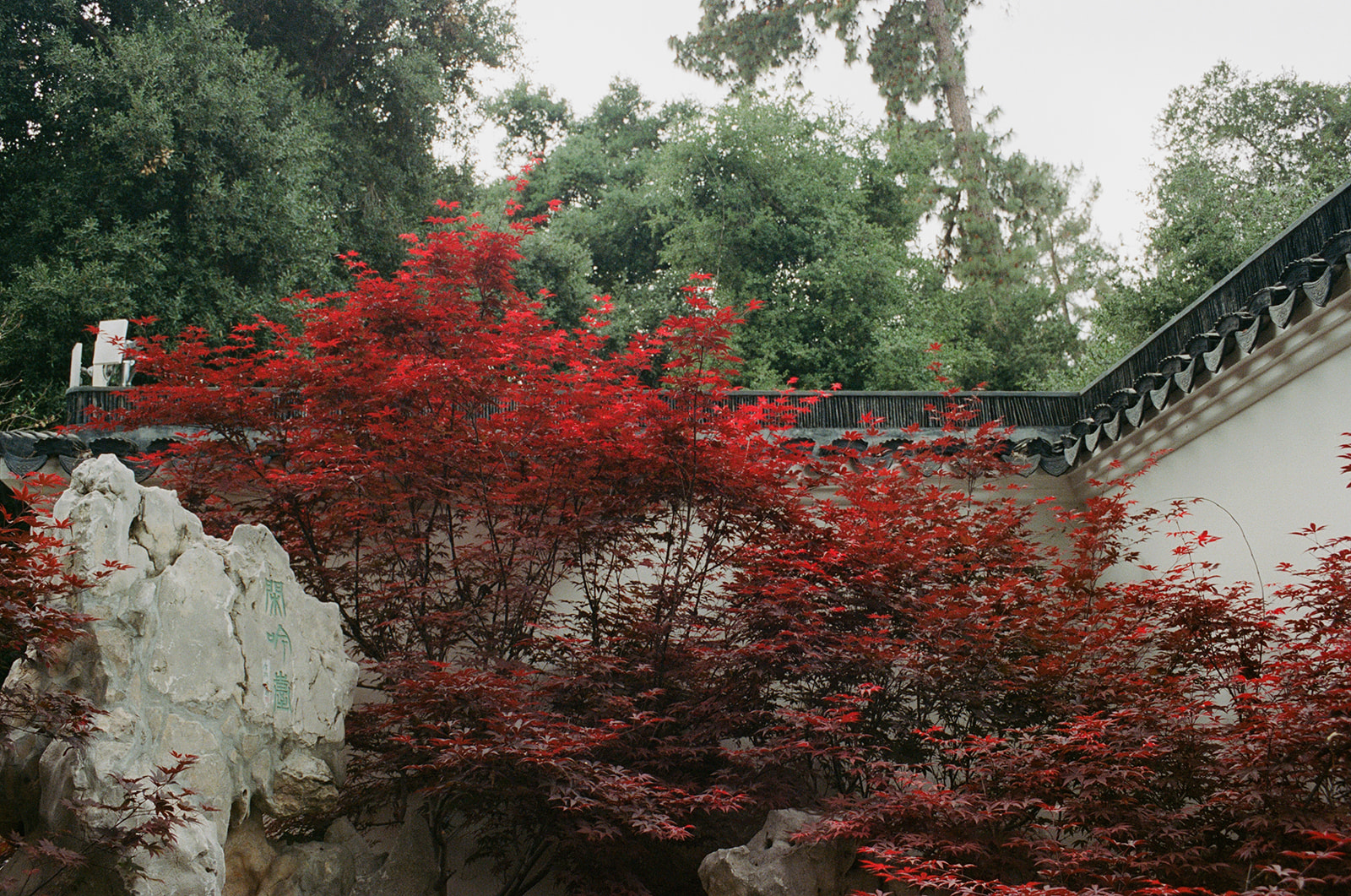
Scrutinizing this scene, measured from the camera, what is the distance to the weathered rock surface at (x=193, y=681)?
3732mm

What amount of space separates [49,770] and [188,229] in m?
10.7

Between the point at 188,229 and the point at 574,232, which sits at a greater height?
the point at 574,232

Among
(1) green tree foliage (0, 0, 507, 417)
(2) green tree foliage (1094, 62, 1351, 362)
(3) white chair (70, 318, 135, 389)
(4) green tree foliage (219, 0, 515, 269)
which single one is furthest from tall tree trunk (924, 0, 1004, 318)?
(3) white chair (70, 318, 135, 389)

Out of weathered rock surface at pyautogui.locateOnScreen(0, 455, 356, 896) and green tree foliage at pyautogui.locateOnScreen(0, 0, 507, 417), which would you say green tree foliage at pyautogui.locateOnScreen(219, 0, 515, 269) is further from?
weathered rock surface at pyautogui.locateOnScreen(0, 455, 356, 896)

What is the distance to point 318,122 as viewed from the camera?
14.7m

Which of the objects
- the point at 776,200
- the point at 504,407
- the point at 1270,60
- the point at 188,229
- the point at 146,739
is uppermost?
the point at 1270,60

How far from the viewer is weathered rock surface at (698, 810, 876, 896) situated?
5027 mm

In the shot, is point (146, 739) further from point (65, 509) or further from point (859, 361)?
point (859, 361)

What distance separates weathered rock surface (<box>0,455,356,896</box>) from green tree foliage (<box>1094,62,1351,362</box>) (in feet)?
38.0

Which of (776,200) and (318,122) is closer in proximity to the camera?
(318,122)

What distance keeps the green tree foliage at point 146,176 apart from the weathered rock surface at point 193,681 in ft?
29.0

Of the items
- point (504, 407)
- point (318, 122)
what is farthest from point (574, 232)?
point (504, 407)

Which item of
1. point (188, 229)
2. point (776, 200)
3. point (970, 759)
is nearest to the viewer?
point (970, 759)

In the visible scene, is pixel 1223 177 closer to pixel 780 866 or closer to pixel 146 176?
pixel 780 866
